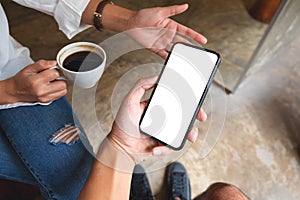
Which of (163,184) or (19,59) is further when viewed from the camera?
(163,184)

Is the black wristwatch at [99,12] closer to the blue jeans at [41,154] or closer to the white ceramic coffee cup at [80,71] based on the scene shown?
the white ceramic coffee cup at [80,71]

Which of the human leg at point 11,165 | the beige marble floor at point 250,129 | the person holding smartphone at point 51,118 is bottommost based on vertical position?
the beige marble floor at point 250,129

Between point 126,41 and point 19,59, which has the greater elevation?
point 126,41

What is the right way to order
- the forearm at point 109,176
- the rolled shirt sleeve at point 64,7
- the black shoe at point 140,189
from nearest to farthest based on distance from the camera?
1. the forearm at point 109,176
2. the rolled shirt sleeve at point 64,7
3. the black shoe at point 140,189

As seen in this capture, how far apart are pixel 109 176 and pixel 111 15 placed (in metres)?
0.39

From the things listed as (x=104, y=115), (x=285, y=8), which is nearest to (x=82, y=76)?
(x=104, y=115)

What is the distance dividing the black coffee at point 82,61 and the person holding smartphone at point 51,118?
0.10 m

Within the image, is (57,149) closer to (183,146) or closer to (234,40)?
(183,146)

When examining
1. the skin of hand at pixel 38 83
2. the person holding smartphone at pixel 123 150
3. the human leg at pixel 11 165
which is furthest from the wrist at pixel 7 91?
the person holding smartphone at pixel 123 150

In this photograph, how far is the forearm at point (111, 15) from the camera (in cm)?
77

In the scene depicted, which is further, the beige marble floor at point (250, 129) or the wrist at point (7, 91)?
the beige marble floor at point (250, 129)

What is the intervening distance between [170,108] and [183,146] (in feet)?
0.27

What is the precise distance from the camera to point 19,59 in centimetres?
78

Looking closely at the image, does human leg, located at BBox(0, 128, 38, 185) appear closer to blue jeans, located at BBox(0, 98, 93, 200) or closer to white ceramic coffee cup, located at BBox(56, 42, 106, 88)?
blue jeans, located at BBox(0, 98, 93, 200)
